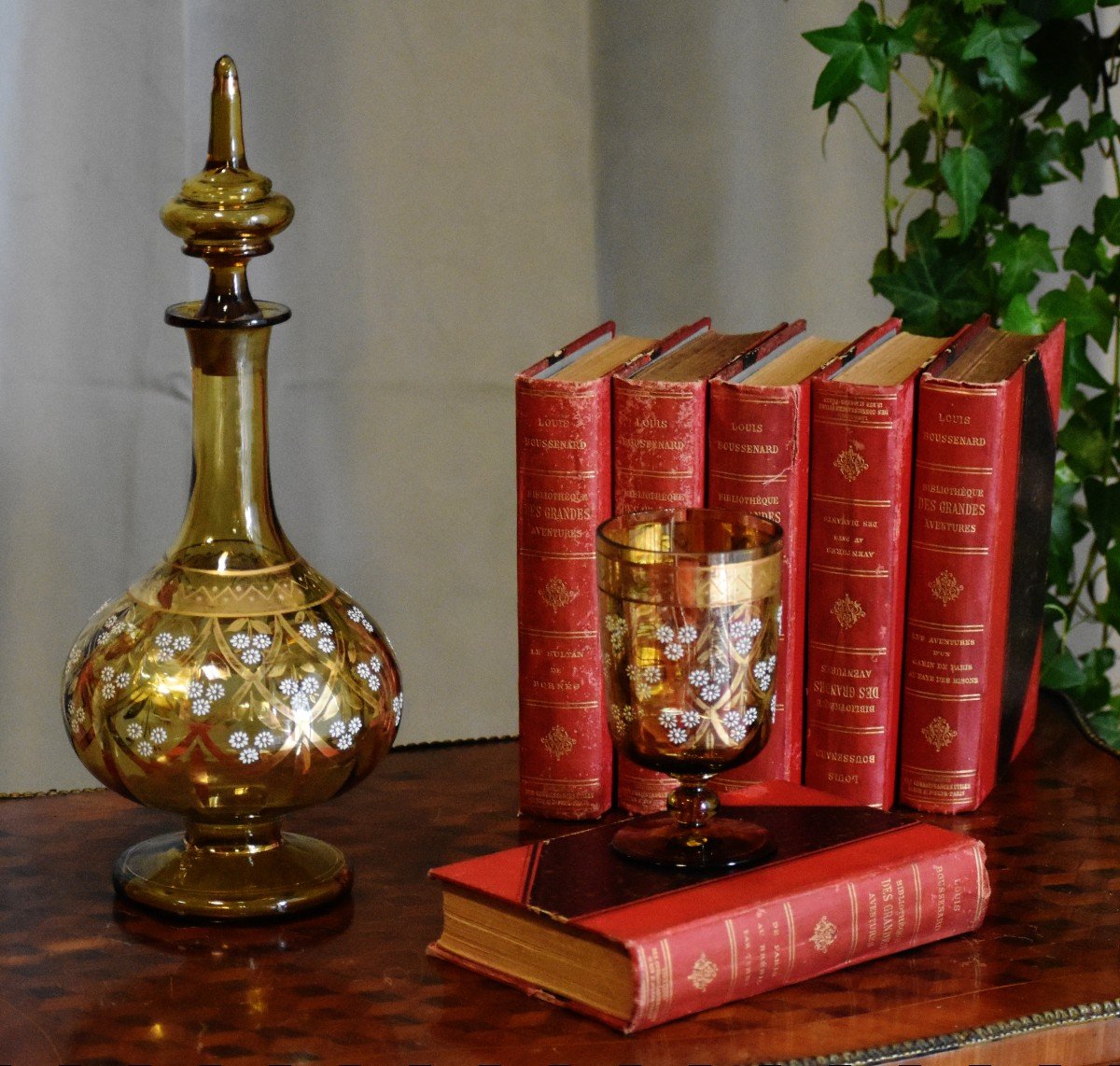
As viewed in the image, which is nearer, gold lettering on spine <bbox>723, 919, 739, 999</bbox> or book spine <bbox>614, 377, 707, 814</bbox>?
gold lettering on spine <bbox>723, 919, 739, 999</bbox>

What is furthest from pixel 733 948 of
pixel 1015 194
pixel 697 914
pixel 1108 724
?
pixel 1015 194

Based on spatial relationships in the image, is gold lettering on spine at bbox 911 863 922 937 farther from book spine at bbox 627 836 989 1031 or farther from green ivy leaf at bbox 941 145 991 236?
green ivy leaf at bbox 941 145 991 236

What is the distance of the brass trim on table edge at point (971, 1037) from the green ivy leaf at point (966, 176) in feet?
2.39

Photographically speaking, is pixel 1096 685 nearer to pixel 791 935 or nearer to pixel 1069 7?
pixel 1069 7

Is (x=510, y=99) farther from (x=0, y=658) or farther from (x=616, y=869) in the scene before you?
(x=616, y=869)

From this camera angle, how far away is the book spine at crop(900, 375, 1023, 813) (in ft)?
3.22

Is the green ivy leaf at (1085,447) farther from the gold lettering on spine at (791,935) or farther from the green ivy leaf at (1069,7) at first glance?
the gold lettering on spine at (791,935)

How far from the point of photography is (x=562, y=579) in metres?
1.00

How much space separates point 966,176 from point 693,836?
0.71 meters

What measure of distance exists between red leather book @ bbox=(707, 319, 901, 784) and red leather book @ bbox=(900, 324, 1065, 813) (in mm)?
68

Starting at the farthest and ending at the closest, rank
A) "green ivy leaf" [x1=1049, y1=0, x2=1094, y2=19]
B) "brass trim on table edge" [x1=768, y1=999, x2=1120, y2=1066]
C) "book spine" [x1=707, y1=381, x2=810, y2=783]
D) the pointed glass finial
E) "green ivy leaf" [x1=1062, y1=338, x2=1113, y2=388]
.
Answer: "green ivy leaf" [x1=1062, y1=338, x2=1113, y2=388], "green ivy leaf" [x1=1049, y1=0, x2=1094, y2=19], "book spine" [x1=707, y1=381, x2=810, y2=783], the pointed glass finial, "brass trim on table edge" [x1=768, y1=999, x2=1120, y2=1066]

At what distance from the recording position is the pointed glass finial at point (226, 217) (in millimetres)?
836

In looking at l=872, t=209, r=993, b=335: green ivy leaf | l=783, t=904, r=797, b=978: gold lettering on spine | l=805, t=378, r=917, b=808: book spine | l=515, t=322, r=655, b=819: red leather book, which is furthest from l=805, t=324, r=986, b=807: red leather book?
l=872, t=209, r=993, b=335: green ivy leaf

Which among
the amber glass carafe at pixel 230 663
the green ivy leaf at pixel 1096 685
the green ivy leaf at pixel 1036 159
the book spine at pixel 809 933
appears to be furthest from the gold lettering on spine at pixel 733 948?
the green ivy leaf at pixel 1036 159
